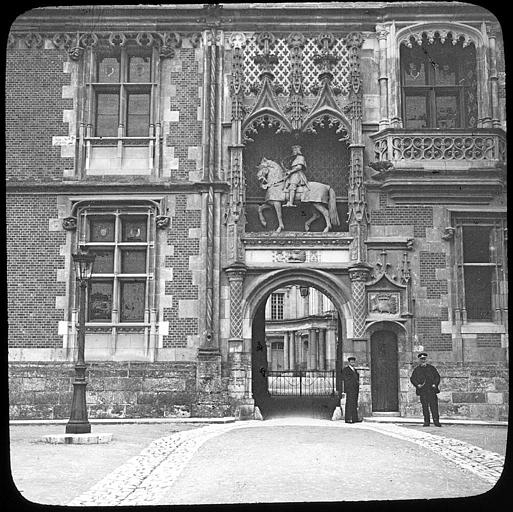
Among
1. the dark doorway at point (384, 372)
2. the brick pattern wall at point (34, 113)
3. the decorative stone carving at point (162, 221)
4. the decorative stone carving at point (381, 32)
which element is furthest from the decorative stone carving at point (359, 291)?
the brick pattern wall at point (34, 113)

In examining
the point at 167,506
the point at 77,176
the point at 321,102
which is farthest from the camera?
the point at 321,102

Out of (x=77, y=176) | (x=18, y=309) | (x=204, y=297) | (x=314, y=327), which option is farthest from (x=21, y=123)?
(x=314, y=327)

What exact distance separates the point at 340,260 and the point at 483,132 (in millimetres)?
3112

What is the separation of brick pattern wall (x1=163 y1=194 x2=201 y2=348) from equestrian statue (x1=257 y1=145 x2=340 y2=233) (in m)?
1.33

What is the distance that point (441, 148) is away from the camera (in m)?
12.1

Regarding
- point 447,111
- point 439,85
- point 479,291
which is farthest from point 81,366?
point 439,85

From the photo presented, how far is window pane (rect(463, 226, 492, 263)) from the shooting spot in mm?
11617

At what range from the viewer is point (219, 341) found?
12.7 meters

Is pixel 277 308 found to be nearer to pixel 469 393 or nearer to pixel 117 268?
pixel 117 268

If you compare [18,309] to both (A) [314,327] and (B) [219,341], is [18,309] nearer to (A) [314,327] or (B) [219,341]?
(B) [219,341]

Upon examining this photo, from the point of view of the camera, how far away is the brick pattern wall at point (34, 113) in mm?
11555

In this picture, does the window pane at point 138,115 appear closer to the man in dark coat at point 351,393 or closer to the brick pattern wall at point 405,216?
the brick pattern wall at point 405,216

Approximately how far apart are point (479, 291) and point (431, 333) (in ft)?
3.60

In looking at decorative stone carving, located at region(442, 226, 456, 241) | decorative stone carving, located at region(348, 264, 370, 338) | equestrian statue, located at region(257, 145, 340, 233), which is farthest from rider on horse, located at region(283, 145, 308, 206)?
decorative stone carving, located at region(442, 226, 456, 241)
